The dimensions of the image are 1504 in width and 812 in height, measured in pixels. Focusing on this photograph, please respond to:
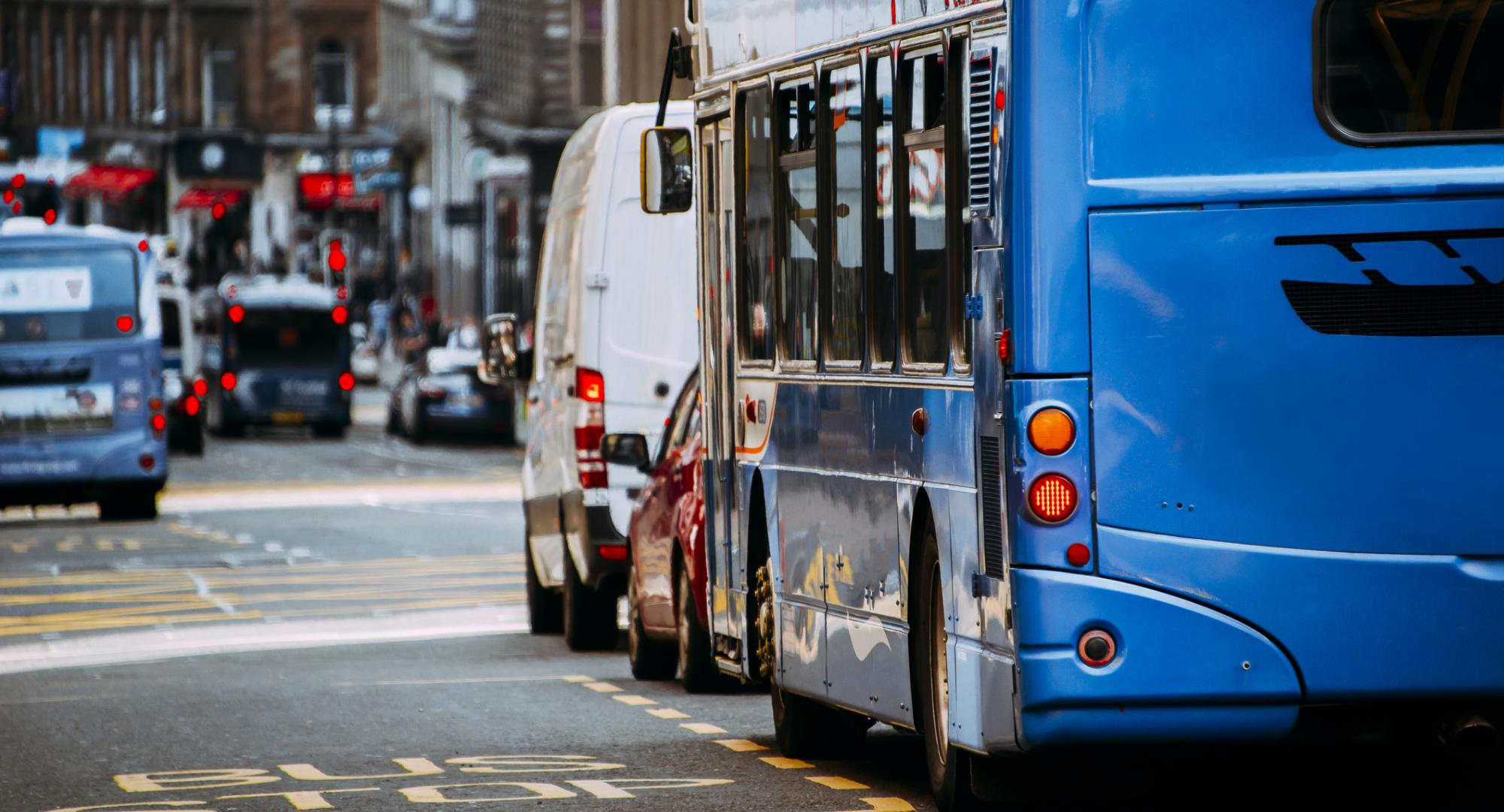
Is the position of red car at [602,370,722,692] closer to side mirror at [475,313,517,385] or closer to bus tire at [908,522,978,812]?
side mirror at [475,313,517,385]

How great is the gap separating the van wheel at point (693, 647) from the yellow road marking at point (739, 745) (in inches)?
63.6

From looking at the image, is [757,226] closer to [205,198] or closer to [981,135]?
[981,135]

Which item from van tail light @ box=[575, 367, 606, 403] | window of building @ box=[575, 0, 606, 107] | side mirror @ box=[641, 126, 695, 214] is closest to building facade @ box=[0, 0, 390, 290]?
window of building @ box=[575, 0, 606, 107]

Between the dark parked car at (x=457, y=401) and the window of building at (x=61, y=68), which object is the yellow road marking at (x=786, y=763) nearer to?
the dark parked car at (x=457, y=401)

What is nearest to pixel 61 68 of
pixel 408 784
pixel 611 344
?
pixel 611 344

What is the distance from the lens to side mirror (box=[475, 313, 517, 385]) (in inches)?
754

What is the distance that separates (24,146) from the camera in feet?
352

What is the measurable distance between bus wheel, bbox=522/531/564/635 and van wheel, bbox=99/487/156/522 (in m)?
13.4

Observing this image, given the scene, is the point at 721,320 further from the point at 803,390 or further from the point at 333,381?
the point at 333,381

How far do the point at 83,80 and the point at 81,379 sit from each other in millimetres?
83578

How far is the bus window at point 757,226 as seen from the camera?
37.0 feet

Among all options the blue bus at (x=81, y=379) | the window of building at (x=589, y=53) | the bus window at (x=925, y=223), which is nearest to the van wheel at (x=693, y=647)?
the bus window at (x=925, y=223)

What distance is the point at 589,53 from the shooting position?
61.3 meters

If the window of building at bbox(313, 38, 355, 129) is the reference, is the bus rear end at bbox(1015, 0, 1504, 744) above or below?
below
